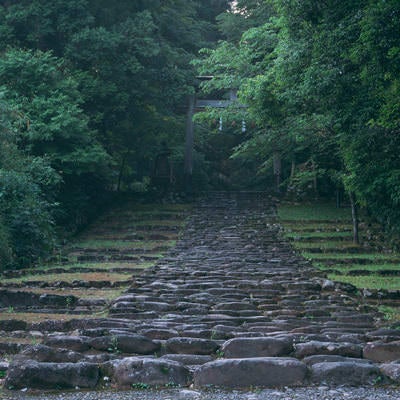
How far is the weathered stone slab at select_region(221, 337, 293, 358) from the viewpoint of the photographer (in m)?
7.11

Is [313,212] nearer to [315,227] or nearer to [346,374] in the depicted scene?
[315,227]

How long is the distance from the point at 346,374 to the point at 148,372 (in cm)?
192

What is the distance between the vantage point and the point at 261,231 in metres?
22.8

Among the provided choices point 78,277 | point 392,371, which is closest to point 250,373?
point 392,371

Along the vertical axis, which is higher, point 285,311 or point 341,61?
point 341,61

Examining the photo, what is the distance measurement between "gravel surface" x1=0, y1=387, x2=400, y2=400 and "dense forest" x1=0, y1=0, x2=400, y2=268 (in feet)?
19.3

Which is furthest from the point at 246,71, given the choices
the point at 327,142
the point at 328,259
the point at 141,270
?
the point at 141,270

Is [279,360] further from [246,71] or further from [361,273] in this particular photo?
[246,71]

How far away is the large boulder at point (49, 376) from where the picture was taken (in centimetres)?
645

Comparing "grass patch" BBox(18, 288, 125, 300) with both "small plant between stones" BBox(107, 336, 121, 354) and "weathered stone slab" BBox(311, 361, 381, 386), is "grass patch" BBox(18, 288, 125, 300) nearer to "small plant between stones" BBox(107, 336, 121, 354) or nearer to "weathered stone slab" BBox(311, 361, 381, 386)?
"small plant between stones" BBox(107, 336, 121, 354)

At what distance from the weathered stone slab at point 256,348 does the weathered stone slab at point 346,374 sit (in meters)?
0.60

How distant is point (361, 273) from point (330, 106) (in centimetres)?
453

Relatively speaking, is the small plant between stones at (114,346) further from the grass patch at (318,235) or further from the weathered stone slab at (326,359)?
the grass patch at (318,235)

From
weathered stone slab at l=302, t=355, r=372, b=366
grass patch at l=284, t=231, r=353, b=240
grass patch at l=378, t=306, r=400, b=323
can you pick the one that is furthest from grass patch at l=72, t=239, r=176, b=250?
weathered stone slab at l=302, t=355, r=372, b=366
